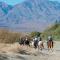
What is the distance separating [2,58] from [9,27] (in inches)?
589

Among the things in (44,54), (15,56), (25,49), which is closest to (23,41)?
(25,49)

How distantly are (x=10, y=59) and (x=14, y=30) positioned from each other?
15.2 m

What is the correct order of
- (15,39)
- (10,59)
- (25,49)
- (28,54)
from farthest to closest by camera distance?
(15,39) → (25,49) → (28,54) → (10,59)

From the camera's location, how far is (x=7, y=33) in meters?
40.4

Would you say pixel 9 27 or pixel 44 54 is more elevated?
pixel 9 27

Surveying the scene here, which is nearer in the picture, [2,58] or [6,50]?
[2,58]

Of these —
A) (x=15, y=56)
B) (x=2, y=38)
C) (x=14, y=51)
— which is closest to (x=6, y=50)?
(x=14, y=51)

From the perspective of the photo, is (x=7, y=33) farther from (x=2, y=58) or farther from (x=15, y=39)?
(x=2, y=58)

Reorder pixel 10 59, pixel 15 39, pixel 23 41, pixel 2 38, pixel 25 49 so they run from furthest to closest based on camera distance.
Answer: pixel 15 39
pixel 2 38
pixel 23 41
pixel 25 49
pixel 10 59

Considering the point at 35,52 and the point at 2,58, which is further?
the point at 35,52

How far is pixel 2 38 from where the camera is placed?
39219mm

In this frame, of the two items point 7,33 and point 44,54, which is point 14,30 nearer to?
point 7,33

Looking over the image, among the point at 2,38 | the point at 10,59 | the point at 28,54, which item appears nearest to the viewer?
the point at 10,59

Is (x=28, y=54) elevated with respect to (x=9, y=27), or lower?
lower
